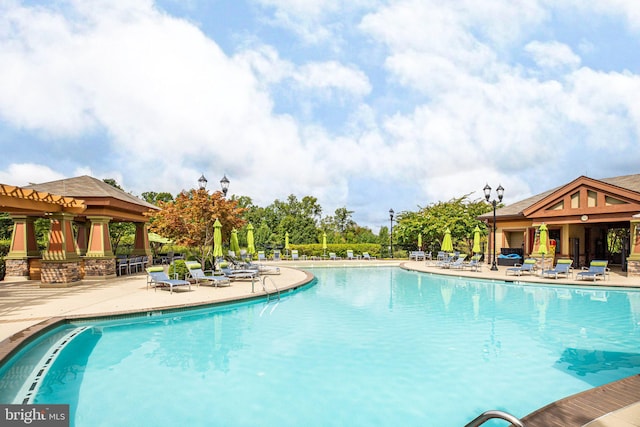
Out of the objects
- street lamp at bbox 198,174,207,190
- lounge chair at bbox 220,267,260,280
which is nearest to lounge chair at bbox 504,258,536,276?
lounge chair at bbox 220,267,260,280

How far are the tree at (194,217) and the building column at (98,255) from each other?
2316 millimetres

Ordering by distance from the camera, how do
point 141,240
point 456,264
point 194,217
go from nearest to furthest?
point 194,217 < point 141,240 < point 456,264

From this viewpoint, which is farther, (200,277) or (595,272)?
(595,272)

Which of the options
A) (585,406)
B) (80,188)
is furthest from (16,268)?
(585,406)

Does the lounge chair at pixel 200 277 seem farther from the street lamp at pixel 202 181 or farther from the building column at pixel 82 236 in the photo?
the building column at pixel 82 236

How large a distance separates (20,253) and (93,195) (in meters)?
4.53

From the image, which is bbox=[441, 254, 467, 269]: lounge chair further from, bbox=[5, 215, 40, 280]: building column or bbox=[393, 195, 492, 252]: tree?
bbox=[5, 215, 40, 280]: building column

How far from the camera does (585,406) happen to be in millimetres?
4074

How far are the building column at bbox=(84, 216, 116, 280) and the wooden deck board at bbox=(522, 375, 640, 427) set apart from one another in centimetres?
1740

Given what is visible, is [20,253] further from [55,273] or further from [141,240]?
[141,240]

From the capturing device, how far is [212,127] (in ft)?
73.5

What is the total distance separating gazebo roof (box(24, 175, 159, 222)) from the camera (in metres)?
16.6

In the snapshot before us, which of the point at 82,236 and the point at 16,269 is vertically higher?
the point at 82,236

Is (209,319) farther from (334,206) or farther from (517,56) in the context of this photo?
(334,206)
